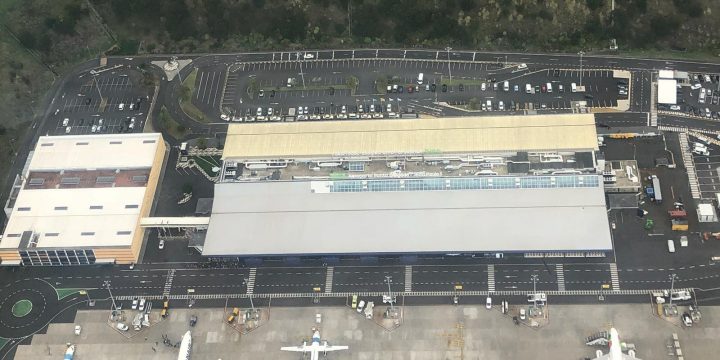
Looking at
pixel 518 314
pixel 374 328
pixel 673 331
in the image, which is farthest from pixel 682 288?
pixel 374 328

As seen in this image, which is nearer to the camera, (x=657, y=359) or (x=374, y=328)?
(x=657, y=359)

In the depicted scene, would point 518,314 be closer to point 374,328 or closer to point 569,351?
point 569,351

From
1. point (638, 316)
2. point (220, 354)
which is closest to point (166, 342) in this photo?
point (220, 354)

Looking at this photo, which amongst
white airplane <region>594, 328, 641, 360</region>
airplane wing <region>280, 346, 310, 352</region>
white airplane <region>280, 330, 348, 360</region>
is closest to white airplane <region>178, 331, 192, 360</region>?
white airplane <region>280, 330, 348, 360</region>

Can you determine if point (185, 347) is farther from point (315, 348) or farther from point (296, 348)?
point (315, 348)

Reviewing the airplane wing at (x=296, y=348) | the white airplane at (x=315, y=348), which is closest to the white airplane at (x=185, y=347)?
the white airplane at (x=315, y=348)

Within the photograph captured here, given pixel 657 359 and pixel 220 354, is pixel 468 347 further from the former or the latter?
pixel 220 354

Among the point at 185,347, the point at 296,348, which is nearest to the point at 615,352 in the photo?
the point at 296,348

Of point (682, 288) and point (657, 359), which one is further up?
point (682, 288)

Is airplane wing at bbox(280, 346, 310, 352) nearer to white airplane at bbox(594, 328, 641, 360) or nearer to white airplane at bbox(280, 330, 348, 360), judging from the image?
white airplane at bbox(280, 330, 348, 360)
